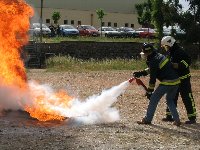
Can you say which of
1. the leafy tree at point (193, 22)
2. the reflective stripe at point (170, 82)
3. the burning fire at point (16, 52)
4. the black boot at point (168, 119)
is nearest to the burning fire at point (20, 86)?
the burning fire at point (16, 52)

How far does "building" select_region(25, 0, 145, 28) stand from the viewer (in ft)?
206

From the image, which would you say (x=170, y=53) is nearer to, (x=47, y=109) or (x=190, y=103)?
(x=190, y=103)

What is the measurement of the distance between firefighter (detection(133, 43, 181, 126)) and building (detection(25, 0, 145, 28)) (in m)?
49.2

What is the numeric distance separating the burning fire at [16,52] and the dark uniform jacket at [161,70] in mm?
2267

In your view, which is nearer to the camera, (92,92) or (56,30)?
(92,92)

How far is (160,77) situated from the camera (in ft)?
32.8

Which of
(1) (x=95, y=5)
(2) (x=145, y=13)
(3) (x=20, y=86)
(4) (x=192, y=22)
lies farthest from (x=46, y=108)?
(1) (x=95, y=5)

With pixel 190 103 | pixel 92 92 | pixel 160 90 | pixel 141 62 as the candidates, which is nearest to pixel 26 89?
pixel 160 90

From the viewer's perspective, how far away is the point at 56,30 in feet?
151

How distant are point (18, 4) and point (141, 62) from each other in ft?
72.9

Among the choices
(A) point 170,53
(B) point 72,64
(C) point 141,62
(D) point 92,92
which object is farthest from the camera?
(C) point 141,62

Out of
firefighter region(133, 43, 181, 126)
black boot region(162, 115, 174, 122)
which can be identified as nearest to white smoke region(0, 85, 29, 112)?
firefighter region(133, 43, 181, 126)

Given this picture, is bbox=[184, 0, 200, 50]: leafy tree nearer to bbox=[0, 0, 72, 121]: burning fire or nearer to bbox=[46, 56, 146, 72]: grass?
bbox=[46, 56, 146, 72]: grass

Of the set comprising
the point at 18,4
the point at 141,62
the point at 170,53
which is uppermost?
the point at 18,4
